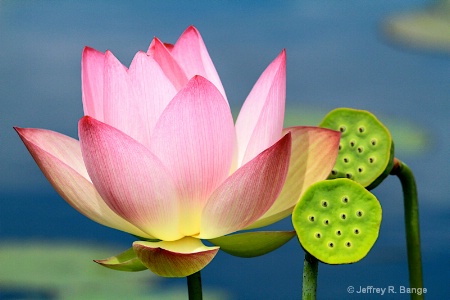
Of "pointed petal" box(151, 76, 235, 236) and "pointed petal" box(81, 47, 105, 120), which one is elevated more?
"pointed petal" box(81, 47, 105, 120)

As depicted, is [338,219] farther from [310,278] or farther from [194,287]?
[194,287]

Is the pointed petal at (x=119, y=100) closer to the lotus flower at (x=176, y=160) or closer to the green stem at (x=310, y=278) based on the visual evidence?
the lotus flower at (x=176, y=160)

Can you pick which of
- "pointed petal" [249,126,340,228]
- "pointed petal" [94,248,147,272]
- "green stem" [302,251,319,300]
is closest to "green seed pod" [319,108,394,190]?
"pointed petal" [249,126,340,228]

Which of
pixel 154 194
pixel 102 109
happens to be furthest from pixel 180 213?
pixel 102 109

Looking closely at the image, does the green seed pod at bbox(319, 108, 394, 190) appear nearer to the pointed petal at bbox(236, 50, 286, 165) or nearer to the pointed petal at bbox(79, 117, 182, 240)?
the pointed petal at bbox(236, 50, 286, 165)

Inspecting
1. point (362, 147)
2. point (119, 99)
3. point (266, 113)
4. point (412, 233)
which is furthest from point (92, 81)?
point (412, 233)

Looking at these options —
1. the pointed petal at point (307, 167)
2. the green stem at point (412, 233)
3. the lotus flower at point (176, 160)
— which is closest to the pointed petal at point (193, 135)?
the lotus flower at point (176, 160)
